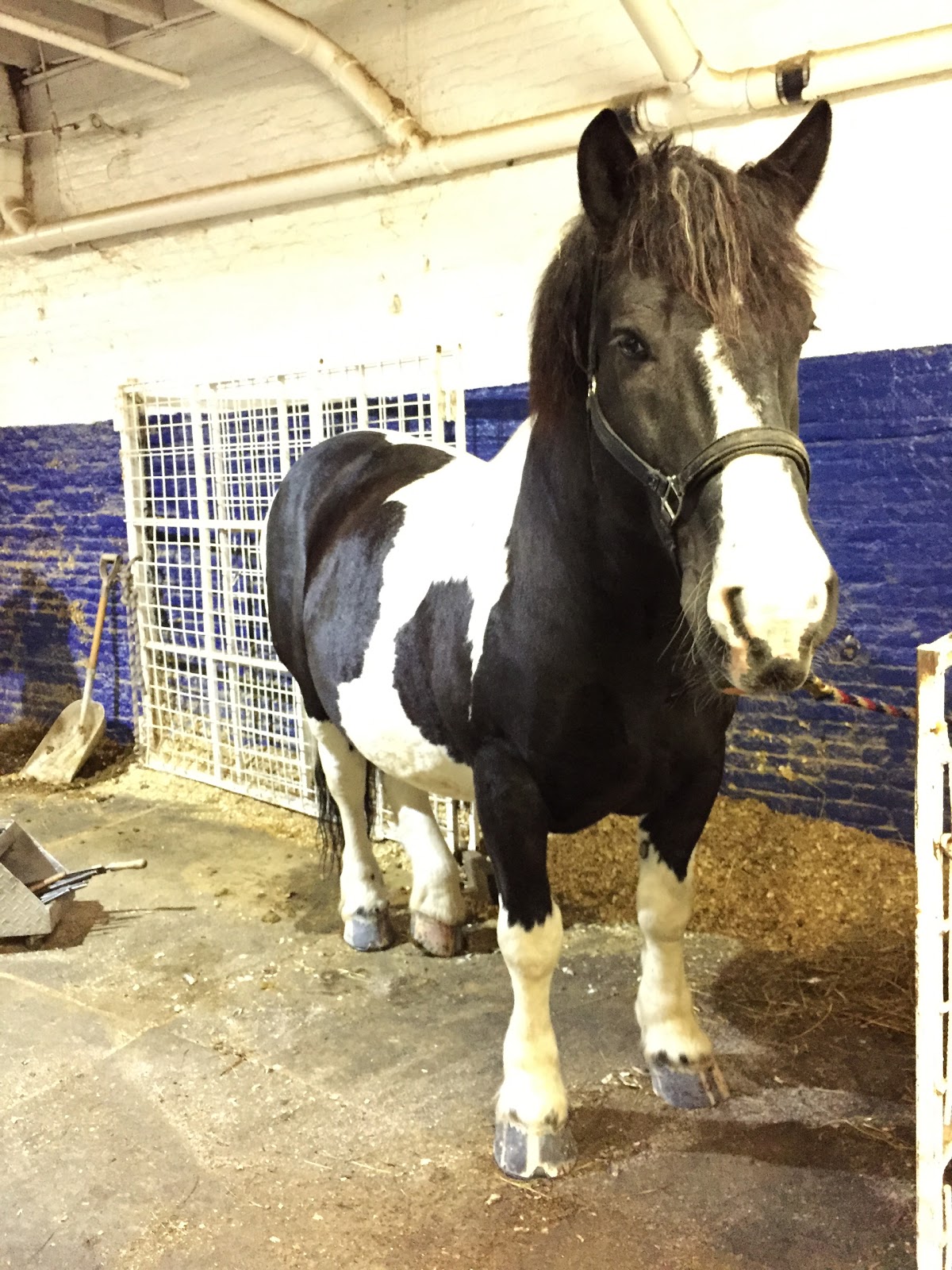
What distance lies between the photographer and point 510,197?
3.50 metres

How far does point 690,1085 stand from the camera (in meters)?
2.04

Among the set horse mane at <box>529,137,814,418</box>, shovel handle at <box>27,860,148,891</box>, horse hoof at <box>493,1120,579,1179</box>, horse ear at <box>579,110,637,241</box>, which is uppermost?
horse ear at <box>579,110,637,241</box>

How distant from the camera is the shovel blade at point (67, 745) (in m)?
4.72

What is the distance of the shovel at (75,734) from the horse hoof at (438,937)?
2.63 m

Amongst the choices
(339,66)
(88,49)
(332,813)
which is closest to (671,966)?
(332,813)

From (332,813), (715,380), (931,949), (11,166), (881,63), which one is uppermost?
(11,166)

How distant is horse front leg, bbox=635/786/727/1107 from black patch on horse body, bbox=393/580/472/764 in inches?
18.6

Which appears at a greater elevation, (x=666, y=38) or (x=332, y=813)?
(x=666, y=38)

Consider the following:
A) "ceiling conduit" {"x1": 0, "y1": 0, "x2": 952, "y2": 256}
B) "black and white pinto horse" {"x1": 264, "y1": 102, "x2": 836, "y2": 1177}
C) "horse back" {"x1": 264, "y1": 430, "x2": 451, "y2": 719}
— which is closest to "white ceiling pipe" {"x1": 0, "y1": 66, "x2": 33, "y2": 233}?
"ceiling conduit" {"x1": 0, "y1": 0, "x2": 952, "y2": 256}

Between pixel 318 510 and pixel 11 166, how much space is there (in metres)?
3.77

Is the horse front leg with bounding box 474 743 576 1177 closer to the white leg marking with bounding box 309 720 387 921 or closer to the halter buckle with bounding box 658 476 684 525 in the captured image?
the halter buckle with bounding box 658 476 684 525

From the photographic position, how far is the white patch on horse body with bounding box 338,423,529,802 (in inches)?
76.4

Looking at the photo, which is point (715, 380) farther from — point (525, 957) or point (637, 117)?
point (637, 117)

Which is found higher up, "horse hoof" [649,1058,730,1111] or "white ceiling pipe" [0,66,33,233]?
"white ceiling pipe" [0,66,33,233]
